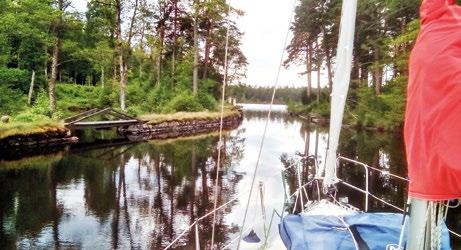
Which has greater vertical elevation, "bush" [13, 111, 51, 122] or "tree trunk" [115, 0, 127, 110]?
"tree trunk" [115, 0, 127, 110]

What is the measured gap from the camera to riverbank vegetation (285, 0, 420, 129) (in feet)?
90.4

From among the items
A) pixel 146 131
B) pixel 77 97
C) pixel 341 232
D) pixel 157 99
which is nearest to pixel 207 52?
pixel 157 99

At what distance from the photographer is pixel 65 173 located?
1375 centimetres

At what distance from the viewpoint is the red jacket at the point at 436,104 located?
2195 millimetres

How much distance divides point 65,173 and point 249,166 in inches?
256

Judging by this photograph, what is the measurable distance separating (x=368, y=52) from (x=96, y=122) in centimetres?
2671

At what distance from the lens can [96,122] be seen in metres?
24.1

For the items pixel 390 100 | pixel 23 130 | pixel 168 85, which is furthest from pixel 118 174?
pixel 168 85

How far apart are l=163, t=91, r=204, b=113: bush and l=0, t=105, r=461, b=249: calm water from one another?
41.7 ft

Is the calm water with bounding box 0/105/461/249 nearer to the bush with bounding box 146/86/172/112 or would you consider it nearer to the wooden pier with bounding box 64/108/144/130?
the wooden pier with bounding box 64/108/144/130

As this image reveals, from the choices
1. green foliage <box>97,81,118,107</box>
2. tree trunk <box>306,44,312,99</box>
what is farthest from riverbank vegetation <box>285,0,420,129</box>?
green foliage <box>97,81,118,107</box>

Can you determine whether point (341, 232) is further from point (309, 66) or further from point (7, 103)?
point (309, 66)

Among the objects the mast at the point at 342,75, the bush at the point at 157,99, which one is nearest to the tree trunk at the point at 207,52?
the bush at the point at 157,99

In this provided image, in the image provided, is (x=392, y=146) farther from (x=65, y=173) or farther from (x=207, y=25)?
(x=207, y=25)
